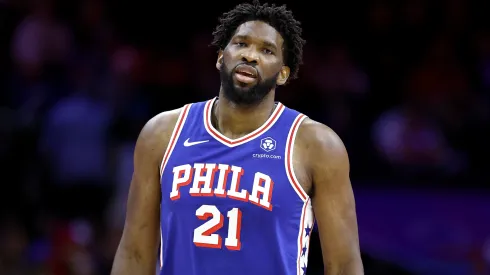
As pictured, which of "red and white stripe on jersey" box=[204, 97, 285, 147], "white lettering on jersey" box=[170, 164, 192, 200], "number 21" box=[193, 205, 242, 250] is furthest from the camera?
"red and white stripe on jersey" box=[204, 97, 285, 147]

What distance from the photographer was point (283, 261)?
4.37 m

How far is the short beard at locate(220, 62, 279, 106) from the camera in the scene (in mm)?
4496

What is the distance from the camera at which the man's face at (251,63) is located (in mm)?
4469

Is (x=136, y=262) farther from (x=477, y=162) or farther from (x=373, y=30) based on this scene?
(x=373, y=30)

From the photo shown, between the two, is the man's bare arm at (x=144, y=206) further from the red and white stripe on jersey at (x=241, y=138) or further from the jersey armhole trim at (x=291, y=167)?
the jersey armhole trim at (x=291, y=167)

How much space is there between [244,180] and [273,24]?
0.80 metres

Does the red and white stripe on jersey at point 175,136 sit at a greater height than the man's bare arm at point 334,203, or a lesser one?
greater

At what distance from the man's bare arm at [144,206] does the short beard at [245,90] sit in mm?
334

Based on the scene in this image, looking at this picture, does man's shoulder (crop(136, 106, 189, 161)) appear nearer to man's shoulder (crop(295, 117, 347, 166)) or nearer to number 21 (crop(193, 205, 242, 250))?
number 21 (crop(193, 205, 242, 250))

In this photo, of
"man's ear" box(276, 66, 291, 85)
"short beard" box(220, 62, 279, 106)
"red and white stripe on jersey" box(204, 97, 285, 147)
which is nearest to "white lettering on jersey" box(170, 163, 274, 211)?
"red and white stripe on jersey" box(204, 97, 285, 147)

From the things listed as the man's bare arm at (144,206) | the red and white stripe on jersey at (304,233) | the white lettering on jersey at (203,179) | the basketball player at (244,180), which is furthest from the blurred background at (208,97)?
the white lettering on jersey at (203,179)

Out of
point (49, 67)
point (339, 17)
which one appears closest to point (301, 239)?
point (49, 67)

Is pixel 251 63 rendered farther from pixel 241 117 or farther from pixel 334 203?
pixel 334 203

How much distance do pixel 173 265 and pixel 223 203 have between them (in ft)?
1.28
